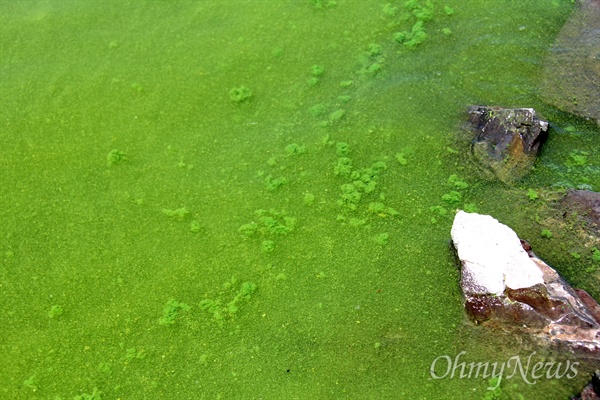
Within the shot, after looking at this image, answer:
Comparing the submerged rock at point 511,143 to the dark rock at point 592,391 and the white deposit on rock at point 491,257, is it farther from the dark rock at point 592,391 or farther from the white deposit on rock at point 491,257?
the dark rock at point 592,391

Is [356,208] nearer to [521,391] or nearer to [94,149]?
[521,391]

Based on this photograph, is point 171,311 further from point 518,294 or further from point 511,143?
point 511,143

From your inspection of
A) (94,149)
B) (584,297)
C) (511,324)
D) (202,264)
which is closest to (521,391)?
(511,324)

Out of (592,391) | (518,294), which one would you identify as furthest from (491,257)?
(592,391)

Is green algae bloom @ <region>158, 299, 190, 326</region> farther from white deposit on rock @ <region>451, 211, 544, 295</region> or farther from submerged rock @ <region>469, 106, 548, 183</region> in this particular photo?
submerged rock @ <region>469, 106, 548, 183</region>

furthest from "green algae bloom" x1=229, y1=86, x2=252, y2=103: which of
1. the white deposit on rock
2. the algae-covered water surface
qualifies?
the white deposit on rock

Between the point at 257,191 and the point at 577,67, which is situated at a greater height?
the point at 577,67
